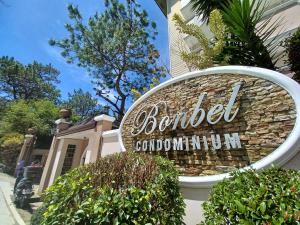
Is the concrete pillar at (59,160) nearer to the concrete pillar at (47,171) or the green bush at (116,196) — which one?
the concrete pillar at (47,171)

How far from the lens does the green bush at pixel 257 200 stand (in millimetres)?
1867

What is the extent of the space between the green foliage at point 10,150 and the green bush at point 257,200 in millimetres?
26481

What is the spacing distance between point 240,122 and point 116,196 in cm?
261

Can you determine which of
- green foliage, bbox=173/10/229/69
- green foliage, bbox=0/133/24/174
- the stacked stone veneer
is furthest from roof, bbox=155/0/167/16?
green foliage, bbox=0/133/24/174

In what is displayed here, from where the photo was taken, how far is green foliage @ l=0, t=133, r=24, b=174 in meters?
22.9

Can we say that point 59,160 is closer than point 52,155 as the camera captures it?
Yes

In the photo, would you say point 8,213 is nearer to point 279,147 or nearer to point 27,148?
point 279,147

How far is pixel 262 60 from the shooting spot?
180 inches

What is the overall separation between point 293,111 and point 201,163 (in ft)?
6.23

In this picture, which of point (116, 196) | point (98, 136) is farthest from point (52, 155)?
point (116, 196)

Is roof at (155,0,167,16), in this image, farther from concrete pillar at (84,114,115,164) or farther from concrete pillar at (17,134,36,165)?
concrete pillar at (17,134,36,165)

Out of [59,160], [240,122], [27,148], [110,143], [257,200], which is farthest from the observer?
[27,148]

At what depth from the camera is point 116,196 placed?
2.78m

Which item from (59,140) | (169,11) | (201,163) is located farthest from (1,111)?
(201,163)
